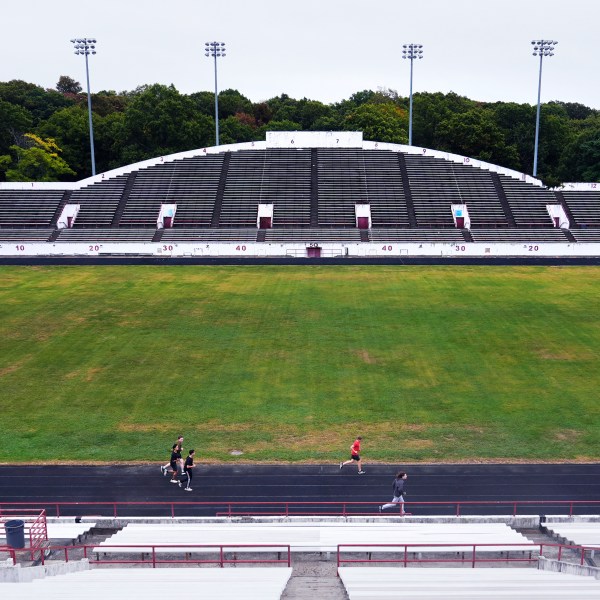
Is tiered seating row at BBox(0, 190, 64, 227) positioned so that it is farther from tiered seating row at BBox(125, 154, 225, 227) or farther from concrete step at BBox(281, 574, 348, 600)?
concrete step at BBox(281, 574, 348, 600)

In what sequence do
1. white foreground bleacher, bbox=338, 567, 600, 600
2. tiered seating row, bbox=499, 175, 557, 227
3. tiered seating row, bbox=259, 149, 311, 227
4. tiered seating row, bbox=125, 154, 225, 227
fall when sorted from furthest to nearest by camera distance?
tiered seating row, bbox=259, 149, 311, 227 < tiered seating row, bbox=125, 154, 225, 227 < tiered seating row, bbox=499, 175, 557, 227 < white foreground bleacher, bbox=338, 567, 600, 600

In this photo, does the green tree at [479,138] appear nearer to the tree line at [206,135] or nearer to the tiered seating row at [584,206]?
the tree line at [206,135]

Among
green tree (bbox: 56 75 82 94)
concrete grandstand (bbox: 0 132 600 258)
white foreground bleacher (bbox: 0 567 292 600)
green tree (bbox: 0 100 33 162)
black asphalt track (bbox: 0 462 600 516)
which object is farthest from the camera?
green tree (bbox: 56 75 82 94)

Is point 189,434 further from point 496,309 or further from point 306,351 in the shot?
point 496,309

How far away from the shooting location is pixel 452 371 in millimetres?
29297

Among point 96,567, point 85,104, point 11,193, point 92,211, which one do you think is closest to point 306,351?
point 96,567

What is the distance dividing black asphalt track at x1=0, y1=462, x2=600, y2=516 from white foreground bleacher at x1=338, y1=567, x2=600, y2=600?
4.48 m

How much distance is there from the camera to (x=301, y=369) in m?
29.8

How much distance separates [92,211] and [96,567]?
55763 mm

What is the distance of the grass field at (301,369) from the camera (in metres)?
23.1

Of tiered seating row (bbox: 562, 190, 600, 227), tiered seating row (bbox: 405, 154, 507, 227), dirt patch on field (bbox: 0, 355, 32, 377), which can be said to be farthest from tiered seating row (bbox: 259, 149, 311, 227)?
dirt patch on field (bbox: 0, 355, 32, 377)

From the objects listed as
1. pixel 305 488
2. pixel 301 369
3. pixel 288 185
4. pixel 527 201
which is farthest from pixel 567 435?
pixel 288 185

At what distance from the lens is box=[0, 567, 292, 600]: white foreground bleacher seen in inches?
504

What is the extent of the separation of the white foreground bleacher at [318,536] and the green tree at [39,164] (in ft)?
234
